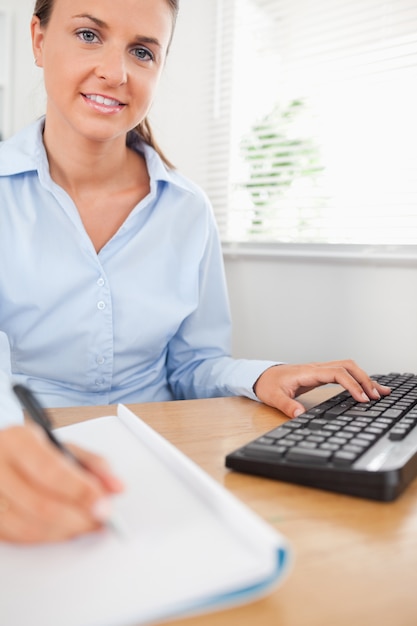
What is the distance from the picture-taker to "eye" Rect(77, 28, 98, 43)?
3.52 ft

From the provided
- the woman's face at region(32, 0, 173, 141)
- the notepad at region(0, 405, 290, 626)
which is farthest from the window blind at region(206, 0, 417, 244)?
the notepad at region(0, 405, 290, 626)

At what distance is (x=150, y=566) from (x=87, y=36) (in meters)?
0.94

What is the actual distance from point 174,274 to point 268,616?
0.91 metres

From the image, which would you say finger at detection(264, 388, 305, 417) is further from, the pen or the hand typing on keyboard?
the pen

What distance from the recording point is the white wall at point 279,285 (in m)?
1.22

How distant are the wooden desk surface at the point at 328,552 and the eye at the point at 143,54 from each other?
71 cm

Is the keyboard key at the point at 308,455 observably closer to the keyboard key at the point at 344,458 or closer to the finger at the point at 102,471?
the keyboard key at the point at 344,458

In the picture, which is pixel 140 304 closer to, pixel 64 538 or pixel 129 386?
pixel 129 386

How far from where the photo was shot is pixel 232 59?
1.69 m

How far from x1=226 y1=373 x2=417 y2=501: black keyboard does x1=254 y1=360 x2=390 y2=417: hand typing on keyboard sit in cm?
13

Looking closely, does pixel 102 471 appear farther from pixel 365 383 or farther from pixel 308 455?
pixel 365 383

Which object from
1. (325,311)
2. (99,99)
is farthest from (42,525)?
(325,311)

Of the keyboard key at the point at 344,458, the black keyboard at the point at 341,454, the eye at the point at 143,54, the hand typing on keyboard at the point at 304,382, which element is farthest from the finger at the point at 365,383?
the eye at the point at 143,54

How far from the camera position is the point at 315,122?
1.41 metres
